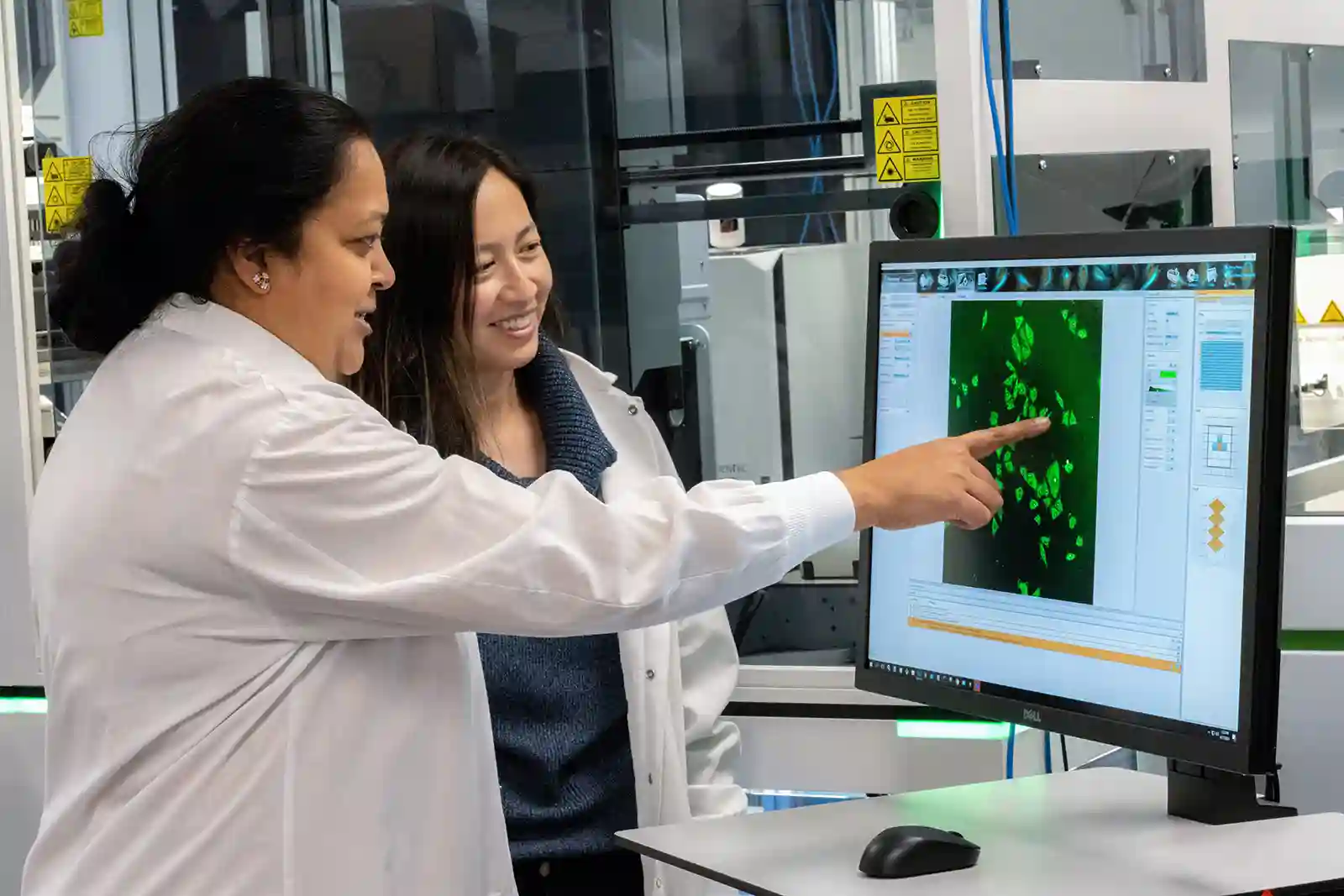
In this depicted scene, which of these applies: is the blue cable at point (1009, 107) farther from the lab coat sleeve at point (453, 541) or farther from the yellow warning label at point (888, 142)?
the lab coat sleeve at point (453, 541)

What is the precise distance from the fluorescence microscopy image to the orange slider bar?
0.04m

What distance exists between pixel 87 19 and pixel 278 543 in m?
1.57

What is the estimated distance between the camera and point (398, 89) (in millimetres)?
2596

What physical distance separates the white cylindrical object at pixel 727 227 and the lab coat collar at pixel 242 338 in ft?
3.32

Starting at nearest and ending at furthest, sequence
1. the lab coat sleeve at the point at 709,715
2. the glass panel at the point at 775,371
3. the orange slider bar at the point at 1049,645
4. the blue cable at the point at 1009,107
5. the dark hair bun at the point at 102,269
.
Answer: the orange slider bar at the point at 1049,645 < the dark hair bun at the point at 102,269 < the blue cable at the point at 1009,107 < the lab coat sleeve at the point at 709,715 < the glass panel at the point at 775,371

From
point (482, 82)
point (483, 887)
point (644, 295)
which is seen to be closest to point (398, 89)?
point (482, 82)

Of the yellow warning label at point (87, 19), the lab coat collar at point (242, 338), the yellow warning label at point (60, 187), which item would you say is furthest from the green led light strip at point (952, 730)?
the yellow warning label at point (87, 19)

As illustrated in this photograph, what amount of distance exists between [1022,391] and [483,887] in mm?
699

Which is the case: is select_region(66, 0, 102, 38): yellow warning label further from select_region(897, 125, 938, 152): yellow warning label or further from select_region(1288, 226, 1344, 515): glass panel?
select_region(1288, 226, 1344, 515): glass panel

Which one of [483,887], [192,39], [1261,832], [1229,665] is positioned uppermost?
[192,39]

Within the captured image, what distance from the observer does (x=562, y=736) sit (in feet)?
5.78

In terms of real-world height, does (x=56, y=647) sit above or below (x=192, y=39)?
below

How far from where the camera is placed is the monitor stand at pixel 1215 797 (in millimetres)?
1347

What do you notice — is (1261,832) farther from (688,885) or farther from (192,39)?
(192,39)
